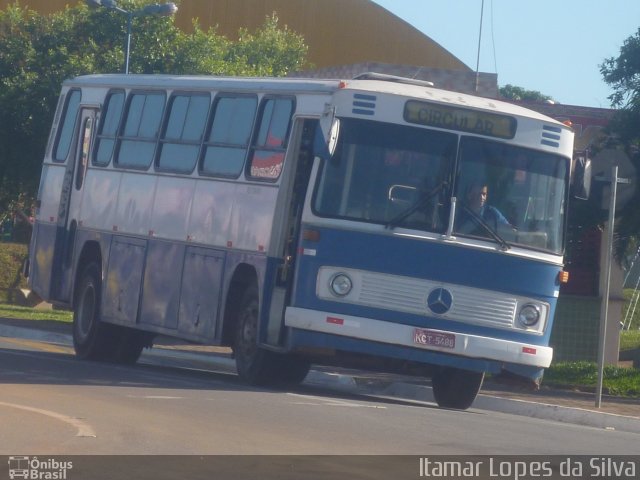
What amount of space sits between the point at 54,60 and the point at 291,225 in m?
20.5

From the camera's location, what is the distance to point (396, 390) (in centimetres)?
1725

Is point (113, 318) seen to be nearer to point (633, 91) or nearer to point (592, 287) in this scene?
point (633, 91)

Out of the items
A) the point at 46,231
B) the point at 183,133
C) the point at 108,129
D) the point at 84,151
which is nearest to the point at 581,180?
the point at 183,133

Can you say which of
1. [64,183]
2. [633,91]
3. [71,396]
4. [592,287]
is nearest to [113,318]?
[64,183]

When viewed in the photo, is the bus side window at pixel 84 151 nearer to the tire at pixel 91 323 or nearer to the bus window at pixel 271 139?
the tire at pixel 91 323

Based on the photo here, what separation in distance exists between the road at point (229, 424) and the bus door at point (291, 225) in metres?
0.77

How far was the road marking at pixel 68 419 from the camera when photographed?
959cm

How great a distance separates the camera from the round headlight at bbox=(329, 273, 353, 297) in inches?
502

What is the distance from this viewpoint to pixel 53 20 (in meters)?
34.2

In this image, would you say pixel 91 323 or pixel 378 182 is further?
pixel 91 323

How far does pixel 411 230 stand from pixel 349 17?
5719cm
